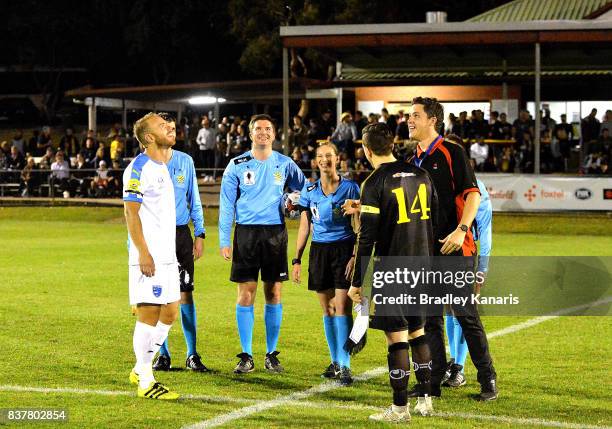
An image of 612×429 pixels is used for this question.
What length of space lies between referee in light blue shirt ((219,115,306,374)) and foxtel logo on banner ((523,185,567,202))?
16.0 metres

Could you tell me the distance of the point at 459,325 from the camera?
882 cm

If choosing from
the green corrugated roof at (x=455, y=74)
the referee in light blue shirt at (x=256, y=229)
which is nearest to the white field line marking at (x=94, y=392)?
the referee in light blue shirt at (x=256, y=229)

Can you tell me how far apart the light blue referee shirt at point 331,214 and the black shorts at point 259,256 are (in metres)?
0.43

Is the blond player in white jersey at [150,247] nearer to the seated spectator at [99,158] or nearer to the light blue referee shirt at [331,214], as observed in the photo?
the light blue referee shirt at [331,214]

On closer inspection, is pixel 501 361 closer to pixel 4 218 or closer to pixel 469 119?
pixel 469 119

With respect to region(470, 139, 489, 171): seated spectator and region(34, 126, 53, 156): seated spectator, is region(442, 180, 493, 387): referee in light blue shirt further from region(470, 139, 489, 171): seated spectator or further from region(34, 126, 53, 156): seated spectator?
region(34, 126, 53, 156): seated spectator

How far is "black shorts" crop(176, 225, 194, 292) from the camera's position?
390 inches

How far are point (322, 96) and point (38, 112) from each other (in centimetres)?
3132

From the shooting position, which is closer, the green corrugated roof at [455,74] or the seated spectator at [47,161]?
the seated spectator at [47,161]

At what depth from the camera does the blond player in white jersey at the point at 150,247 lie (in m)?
8.27

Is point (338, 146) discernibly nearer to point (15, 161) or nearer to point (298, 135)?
point (298, 135)

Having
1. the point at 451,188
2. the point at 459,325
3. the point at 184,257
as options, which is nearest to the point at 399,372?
the point at 459,325

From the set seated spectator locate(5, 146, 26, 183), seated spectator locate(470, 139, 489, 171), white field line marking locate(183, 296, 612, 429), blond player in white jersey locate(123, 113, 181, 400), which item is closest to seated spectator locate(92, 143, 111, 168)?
seated spectator locate(5, 146, 26, 183)

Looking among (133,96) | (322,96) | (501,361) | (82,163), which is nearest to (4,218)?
(82,163)
